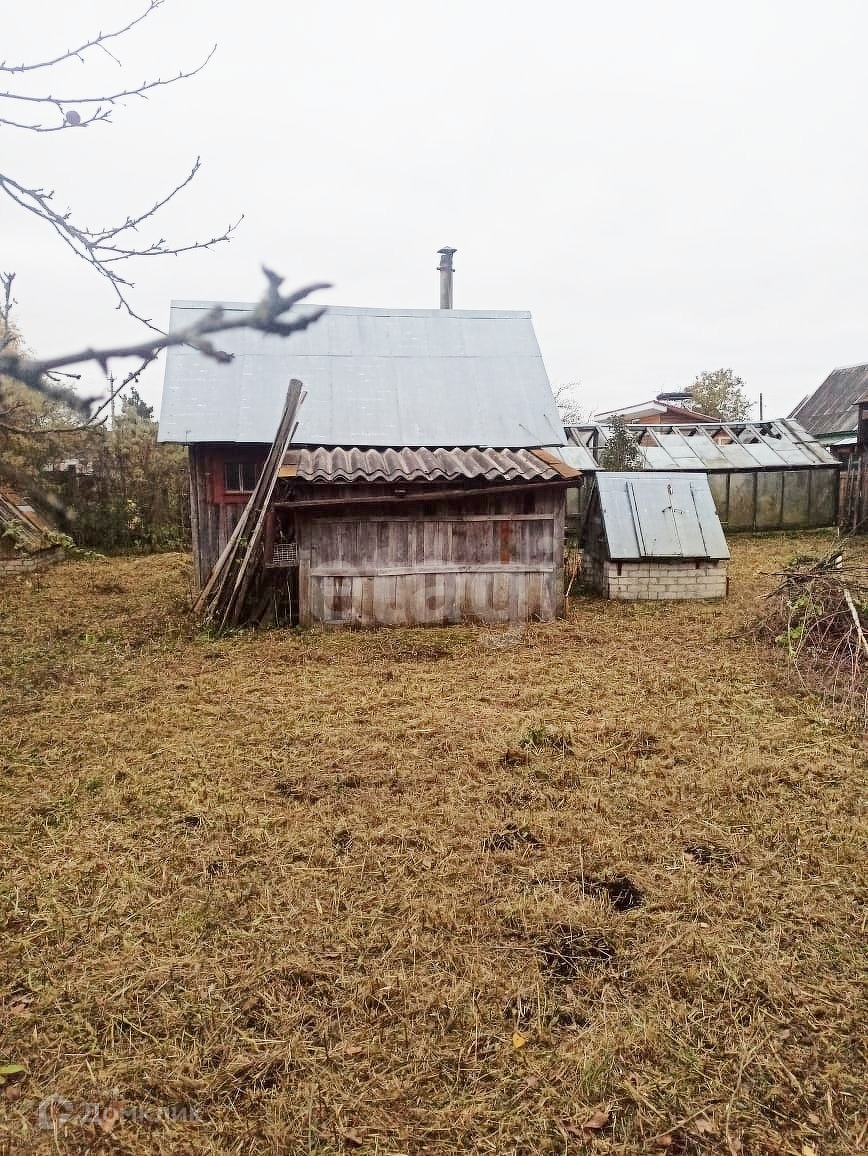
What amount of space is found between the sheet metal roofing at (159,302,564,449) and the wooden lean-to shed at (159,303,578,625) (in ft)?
0.11

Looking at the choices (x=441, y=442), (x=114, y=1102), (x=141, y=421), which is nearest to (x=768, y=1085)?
(x=114, y=1102)

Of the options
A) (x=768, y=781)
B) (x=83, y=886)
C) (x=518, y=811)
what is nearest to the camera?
(x=83, y=886)

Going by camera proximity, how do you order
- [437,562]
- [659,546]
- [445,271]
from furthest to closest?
[445,271] → [659,546] → [437,562]

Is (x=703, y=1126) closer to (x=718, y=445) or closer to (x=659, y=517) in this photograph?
(x=659, y=517)

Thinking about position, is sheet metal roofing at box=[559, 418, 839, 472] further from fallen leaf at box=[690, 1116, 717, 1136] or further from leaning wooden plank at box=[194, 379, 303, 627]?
fallen leaf at box=[690, 1116, 717, 1136]

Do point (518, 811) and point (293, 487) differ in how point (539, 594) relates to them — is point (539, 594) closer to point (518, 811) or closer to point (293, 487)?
point (293, 487)

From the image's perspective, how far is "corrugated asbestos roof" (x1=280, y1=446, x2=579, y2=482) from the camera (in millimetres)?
9328

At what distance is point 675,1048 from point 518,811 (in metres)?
1.92

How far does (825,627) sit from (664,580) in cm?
363

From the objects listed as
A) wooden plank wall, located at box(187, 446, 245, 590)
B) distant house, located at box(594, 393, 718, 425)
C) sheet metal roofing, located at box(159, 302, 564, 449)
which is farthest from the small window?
distant house, located at box(594, 393, 718, 425)

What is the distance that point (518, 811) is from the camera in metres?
4.58

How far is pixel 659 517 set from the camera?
11.6 metres

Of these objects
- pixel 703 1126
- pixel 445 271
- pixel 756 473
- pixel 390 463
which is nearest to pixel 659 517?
pixel 390 463

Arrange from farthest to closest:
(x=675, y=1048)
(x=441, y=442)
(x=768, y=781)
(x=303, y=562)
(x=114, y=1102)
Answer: (x=441, y=442), (x=303, y=562), (x=768, y=781), (x=675, y=1048), (x=114, y=1102)
